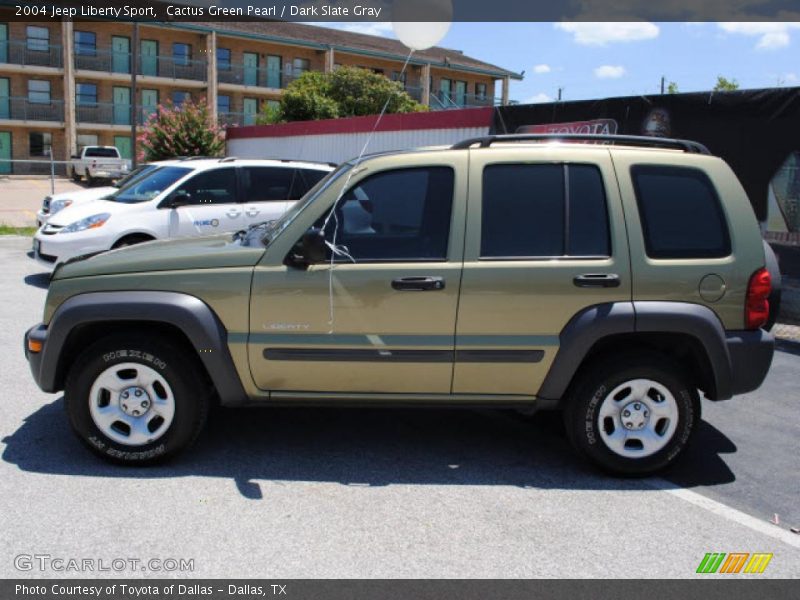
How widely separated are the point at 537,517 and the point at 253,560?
1.47m

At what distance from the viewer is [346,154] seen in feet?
62.0

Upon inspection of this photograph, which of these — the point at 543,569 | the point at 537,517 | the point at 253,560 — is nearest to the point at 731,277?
the point at 537,517

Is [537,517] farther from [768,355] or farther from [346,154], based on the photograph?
[346,154]

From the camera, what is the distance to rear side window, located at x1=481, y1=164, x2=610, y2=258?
4.36 metres

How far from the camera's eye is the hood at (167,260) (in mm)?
4363

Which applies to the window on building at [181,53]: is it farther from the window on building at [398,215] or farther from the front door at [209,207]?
the window on building at [398,215]

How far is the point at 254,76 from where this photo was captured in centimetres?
4556

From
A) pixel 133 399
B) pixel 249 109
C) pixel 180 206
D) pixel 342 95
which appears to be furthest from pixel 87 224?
pixel 249 109

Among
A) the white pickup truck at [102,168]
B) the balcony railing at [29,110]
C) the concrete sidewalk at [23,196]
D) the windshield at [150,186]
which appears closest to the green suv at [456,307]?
the windshield at [150,186]

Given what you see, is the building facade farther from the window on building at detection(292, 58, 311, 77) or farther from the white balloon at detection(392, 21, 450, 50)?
the white balloon at detection(392, 21, 450, 50)

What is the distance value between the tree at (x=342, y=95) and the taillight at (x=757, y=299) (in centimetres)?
2979

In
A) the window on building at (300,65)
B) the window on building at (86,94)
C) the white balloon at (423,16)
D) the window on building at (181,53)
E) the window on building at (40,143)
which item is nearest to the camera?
the white balloon at (423,16)

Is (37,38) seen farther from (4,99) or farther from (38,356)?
(38,356)
